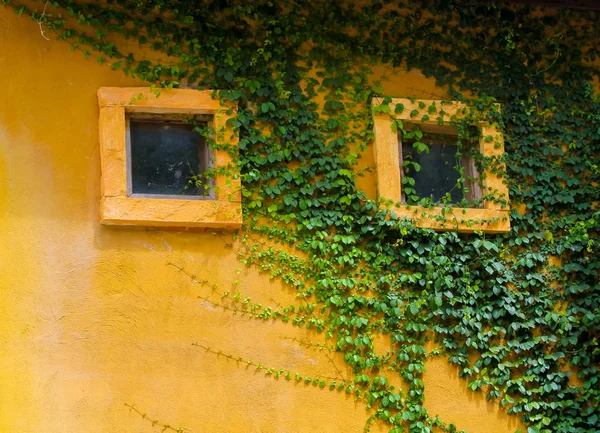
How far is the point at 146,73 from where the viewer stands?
24.4ft

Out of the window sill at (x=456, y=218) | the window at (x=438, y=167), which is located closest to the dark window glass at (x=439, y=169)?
the window at (x=438, y=167)

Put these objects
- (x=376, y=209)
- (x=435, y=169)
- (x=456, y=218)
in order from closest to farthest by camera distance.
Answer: (x=376, y=209)
(x=456, y=218)
(x=435, y=169)

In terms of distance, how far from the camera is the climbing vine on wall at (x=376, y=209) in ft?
24.2

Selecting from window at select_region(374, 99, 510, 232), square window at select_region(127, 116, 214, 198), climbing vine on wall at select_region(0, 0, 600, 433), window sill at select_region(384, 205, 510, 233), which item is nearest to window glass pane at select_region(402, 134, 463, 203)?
window at select_region(374, 99, 510, 232)

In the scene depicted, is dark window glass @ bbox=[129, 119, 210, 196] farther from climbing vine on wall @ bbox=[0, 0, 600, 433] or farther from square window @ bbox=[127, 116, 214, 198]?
climbing vine on wall @ bbox=[0, 0, 600, 433]

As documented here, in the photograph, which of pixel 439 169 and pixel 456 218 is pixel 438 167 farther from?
pixel 456 218

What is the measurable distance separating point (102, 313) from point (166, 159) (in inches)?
46.5

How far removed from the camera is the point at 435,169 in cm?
799

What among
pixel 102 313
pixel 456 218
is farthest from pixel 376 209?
pixel 102 313

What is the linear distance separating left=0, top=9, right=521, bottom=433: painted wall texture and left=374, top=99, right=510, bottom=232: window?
42.8 inches

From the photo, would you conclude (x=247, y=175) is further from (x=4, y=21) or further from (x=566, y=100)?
(x=566, y=100)

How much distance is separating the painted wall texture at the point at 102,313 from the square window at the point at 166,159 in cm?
27

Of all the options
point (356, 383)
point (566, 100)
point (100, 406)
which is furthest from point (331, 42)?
point (100, 406)

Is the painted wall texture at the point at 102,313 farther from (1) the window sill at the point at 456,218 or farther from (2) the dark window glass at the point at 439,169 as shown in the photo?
(2) the dark window glass at the point at 439,169
